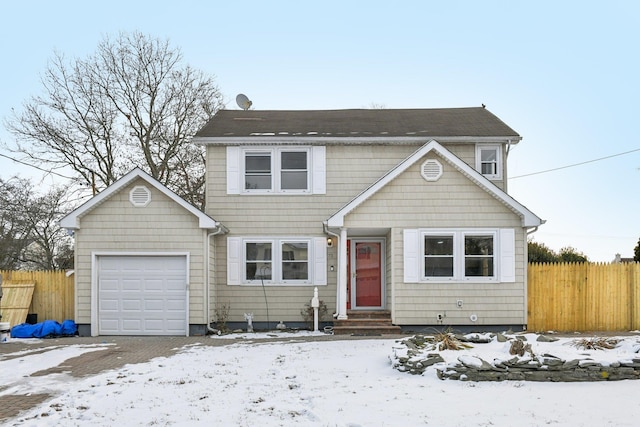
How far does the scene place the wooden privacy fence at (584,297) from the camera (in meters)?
17.2

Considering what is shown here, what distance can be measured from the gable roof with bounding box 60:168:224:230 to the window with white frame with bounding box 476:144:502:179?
780cm

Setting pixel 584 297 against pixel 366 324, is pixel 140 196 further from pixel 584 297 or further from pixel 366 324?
pixel 584 297

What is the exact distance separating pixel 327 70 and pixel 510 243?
8837mm

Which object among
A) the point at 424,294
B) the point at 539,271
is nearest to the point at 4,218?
the point at 424,294

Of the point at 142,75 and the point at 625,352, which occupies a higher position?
the point at 142,75

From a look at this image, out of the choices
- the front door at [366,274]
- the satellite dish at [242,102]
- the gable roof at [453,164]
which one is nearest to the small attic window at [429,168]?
the gable roof at [453,164]

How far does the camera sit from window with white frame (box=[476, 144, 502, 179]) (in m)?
18.2

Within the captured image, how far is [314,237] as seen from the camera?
17.9 metres

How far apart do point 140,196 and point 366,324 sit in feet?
22.8

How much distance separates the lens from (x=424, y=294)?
16.4m

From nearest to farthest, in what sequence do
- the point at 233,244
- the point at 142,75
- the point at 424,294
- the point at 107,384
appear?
the point at 107,384, the point at 424,294, the point at 233,244, the point at 142,75

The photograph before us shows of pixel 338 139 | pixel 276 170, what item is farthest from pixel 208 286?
pixel 338 139

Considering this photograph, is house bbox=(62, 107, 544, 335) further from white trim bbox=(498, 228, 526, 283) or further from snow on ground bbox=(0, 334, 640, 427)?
snow on ground bbox=(0, 334, 640, 427)

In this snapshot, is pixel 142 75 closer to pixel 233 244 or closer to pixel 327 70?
pixel 327 70
